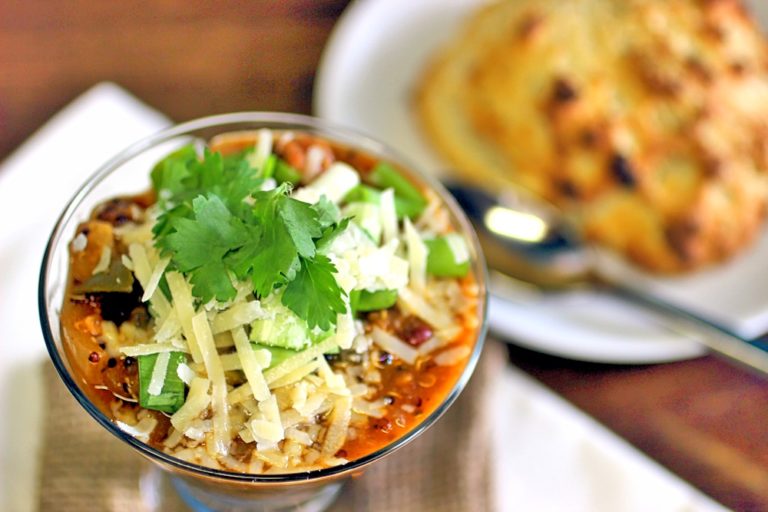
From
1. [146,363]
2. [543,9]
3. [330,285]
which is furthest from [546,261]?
[146,363]

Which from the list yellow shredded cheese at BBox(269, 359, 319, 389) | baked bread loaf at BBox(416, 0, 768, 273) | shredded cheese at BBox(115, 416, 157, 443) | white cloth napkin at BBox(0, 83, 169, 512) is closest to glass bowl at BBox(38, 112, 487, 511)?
shredded cheese at BBox(115, 416, 157, 443)

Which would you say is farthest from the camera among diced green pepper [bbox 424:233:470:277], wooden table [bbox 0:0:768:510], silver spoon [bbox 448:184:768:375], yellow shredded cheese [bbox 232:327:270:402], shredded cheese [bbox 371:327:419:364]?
silver spoon [bbox 448:184:768:375]

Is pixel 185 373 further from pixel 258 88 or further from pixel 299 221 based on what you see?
pixel 258 88

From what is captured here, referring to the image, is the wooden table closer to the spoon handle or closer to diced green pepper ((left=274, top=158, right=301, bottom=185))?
the spoon handle

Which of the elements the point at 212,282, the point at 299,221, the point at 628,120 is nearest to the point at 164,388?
the point at 212,282

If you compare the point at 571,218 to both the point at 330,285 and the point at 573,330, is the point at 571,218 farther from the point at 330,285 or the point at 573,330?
the point at 330,285

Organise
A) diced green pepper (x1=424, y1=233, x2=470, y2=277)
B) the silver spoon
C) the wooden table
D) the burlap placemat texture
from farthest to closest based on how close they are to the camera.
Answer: the silver spoon < the wooden table < the burlap placemat texture < diced green pepper (x1=424, y1=233, x2=470, y2=277)

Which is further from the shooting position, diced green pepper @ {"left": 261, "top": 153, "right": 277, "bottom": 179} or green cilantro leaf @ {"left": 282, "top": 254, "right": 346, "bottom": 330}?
diced green pepper @ {"left": 261, "top": 153, "right": 277, "bottom": 179}
